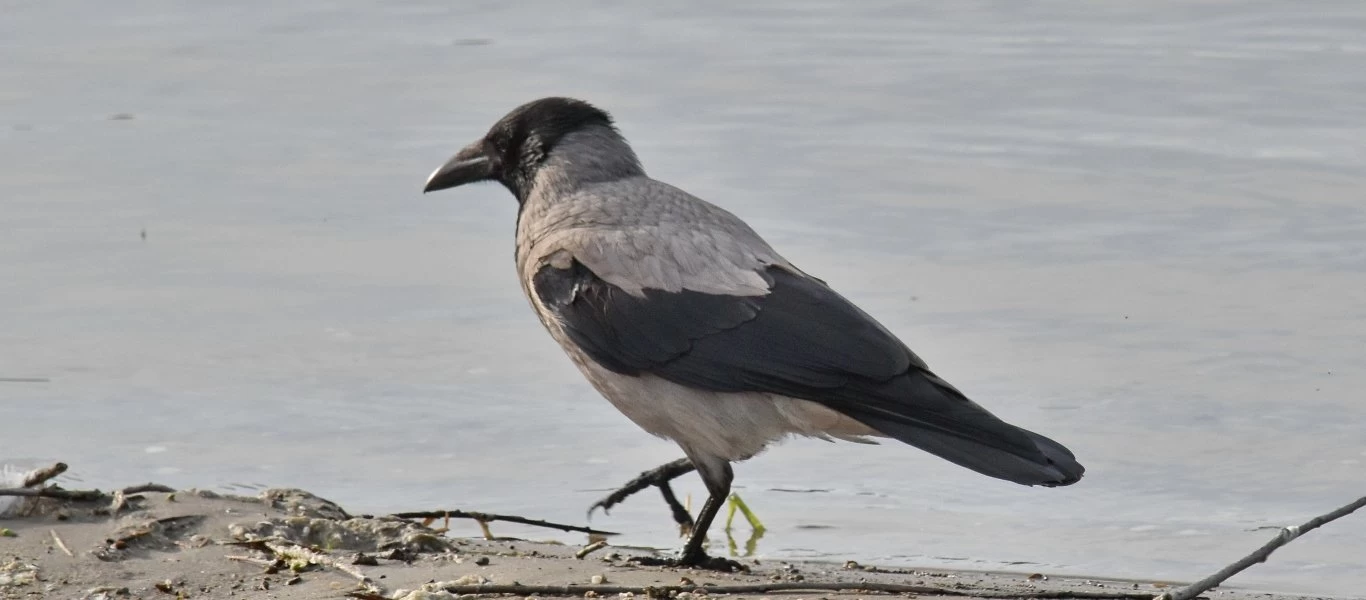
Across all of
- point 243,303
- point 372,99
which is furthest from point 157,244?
point 372,99

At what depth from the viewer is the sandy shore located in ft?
16.6

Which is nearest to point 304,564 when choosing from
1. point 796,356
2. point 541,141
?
point 796,356

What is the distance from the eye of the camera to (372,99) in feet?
38.4

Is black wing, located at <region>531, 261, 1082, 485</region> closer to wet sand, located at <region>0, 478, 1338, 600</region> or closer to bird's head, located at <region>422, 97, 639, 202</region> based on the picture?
wet sand, located at <region>0, 478, 1338, 600</region>

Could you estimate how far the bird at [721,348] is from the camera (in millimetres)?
5379

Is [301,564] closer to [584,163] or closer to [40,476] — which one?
[40,476]

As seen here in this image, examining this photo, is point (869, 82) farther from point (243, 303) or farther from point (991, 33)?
point (243, 303)

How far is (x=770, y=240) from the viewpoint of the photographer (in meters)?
9.16

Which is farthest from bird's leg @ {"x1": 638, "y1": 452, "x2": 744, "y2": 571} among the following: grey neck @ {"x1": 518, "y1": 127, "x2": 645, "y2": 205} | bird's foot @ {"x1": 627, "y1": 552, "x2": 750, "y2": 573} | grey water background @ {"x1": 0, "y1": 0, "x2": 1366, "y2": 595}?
grey neck @ {"x1": 518, "y1": 127, "x2": 645, "y2": 205}

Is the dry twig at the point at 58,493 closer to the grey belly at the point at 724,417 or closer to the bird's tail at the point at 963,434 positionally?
the grey belly at the point at 724,417

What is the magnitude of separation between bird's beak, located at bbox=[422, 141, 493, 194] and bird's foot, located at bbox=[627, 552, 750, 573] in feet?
5.65

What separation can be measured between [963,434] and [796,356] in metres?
0.50

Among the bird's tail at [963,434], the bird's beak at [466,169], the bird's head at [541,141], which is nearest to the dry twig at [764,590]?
the bird's tail at [963,434]

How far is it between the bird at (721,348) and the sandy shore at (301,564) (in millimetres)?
367
